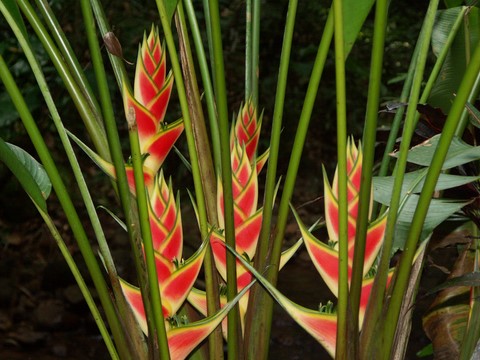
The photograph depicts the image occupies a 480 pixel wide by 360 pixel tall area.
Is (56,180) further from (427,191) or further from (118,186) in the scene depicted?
(427,191)

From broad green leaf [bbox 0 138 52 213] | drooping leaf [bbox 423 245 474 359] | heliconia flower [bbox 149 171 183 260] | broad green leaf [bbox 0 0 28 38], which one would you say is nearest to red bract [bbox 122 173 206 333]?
heliconia flower [bbox 149 171 183 260]

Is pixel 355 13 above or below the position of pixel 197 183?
above

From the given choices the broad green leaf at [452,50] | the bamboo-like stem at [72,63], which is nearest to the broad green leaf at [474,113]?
the broad green leaf at [452,50]

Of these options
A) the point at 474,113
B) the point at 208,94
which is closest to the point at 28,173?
the point at 208,94

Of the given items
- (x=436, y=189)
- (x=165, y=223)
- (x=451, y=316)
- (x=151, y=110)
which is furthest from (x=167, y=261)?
(x=451, y=316)

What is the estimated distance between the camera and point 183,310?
2.27 feet

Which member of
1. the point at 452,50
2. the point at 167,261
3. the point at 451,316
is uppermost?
the point at 452,50

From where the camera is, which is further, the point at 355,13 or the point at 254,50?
the point at 254,50

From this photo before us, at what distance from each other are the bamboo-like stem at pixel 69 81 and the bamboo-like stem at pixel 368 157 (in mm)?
228

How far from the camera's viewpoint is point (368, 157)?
56 centimetres

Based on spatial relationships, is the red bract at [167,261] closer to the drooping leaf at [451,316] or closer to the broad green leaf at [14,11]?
the broad green leaf at [14,11]

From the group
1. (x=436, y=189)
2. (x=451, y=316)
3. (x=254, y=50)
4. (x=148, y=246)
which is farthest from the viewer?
(x=451, y=316)

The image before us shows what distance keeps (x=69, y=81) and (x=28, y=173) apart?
8cm

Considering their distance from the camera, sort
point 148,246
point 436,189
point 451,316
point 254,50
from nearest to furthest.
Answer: point 148,246 → point 436,189 → point 254,50 → point 451,316
